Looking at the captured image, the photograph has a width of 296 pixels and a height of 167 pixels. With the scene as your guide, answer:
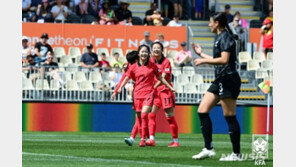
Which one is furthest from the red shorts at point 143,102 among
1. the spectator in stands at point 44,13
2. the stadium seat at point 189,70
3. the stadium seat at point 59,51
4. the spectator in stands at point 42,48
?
the spectator in stands at point 44,13

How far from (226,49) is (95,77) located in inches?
503

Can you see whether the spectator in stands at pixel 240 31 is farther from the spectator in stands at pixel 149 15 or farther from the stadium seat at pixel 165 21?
the spectator in stands at pixel 149 15

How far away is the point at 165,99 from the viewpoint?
17.5 metres

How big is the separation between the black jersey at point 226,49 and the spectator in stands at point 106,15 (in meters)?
16.8

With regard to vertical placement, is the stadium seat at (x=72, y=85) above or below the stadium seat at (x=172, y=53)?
below

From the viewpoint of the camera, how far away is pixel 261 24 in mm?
31297

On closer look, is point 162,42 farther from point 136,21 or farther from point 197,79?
point 197,79

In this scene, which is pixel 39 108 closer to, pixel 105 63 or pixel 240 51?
pixel 105 63

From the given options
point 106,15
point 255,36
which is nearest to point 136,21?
point 106,15

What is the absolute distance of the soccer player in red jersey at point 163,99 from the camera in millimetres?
17375

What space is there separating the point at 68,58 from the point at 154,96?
982 centimetres

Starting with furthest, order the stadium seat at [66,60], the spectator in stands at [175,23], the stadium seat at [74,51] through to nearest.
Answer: the spectator in stands at [175,23]
the stadium seat at [74,51]
the stadium seat at [66,60]

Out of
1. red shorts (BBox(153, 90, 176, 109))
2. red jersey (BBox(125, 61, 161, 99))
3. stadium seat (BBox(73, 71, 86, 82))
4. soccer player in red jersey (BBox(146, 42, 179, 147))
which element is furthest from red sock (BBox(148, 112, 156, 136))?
stadium seat (BBox(73, 71, 86, 82))

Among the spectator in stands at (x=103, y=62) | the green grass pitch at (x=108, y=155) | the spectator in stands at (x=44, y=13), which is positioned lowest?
the green grass pitch at (x=108, y=155)
